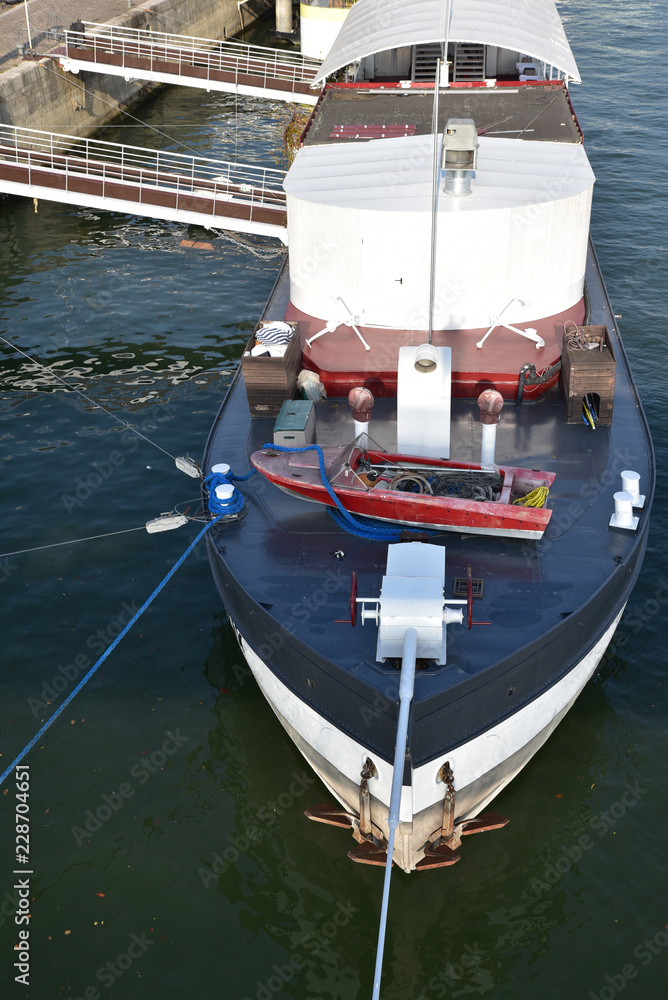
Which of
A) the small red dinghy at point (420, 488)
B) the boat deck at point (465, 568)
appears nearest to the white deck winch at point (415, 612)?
the boat deck at point (465, 568)

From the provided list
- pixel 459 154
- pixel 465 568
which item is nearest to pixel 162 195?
pixel 459 154

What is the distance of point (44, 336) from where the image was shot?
26922mm

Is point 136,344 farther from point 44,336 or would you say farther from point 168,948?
point 168,948

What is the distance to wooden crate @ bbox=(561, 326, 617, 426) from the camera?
1589 centimetres

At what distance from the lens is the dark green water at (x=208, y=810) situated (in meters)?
12.1

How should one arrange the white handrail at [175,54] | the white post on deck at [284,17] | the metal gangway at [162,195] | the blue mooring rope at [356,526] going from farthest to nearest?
the white post on deck at [284,17]
the white handrail at [175,54]
the metal gangway at [162,195]
the blue mooring rope at [356,526]

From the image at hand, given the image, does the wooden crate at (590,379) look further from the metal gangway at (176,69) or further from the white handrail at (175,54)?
the white handrail at (175,54)

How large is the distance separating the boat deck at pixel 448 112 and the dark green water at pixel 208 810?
23.8 ft

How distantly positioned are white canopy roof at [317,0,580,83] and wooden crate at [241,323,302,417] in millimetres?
9355

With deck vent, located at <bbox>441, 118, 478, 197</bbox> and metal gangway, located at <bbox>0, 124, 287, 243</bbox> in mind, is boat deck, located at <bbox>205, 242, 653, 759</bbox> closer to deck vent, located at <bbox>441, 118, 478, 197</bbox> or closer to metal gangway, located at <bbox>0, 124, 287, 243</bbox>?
deck vent, located at <bbox>441, 118, 478, 197</bbox>

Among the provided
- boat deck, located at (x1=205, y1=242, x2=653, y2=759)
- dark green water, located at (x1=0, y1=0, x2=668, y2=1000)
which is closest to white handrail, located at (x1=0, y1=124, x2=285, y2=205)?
dark green water, located at (x1=0, y1=0, x2=668, y2=1000)

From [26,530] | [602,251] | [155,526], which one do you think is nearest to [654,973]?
[155,526]

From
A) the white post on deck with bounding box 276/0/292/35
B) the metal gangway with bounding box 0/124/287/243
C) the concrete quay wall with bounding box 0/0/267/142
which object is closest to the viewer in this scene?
the metal gangway with bounding box 0/124/287/243

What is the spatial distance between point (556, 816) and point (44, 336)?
20.2 metres
